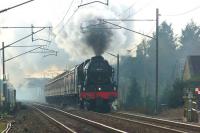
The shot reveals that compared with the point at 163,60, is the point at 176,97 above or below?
below

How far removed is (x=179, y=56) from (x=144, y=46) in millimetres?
11248

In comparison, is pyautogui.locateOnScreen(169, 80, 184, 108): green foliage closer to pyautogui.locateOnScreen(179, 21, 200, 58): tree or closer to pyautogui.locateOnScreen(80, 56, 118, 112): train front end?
pyautogui.locateOnScreen(80, 56, 118, 112): train front end

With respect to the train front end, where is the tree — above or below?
above

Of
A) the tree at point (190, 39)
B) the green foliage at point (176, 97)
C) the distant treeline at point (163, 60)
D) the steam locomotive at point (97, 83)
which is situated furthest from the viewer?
the tree at point (190, 39)

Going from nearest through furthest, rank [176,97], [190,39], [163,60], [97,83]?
[97,83] → [176,97] → [163,60] → [190,39]

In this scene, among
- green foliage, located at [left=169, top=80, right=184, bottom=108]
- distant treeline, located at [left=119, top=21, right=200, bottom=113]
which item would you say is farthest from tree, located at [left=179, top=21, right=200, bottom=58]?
green foliage, located at [left=169, top=80, right=184, bottom=108]

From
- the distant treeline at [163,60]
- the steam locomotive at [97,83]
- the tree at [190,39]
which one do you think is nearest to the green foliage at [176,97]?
the steam locomotive at [97,83]

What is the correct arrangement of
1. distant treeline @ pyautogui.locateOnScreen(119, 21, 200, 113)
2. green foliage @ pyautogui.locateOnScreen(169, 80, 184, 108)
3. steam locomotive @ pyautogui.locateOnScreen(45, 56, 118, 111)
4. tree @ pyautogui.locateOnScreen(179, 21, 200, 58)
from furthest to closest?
tree @ pyautogui.locateOnScreen(179, 21, 200, 58) < distant treeline @ pyautogui.locateOnScreen(119, 21, 200, 113) < green foliage @ pyautogui.locateOnScreen(169, 80, 184, 108) < steam locomotive @ pyautogui.locateOnScreen(45, 56, 118, 111)

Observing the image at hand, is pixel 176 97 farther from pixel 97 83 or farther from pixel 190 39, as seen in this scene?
pixel 190 39

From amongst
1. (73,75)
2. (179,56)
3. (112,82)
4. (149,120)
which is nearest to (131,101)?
(73,75)

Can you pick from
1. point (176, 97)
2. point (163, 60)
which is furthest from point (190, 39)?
point (176, 97)

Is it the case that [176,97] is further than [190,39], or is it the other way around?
[190,39]

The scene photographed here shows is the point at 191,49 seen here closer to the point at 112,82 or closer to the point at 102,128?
the point at 112,82

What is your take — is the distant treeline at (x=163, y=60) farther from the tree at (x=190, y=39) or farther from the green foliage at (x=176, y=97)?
the green foliage at (x=176, y=97)
